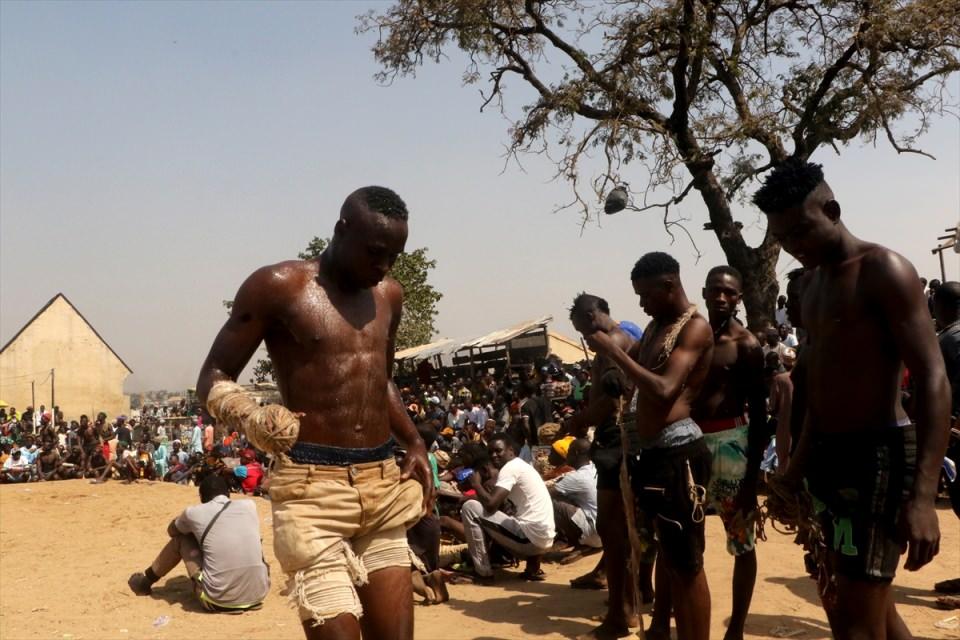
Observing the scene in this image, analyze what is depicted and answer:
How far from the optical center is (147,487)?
15.7m

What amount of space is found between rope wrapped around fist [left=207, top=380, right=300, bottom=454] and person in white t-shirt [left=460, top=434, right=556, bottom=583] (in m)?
4.27

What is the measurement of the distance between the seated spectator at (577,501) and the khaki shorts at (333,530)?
175 inches

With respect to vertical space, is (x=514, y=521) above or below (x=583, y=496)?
below

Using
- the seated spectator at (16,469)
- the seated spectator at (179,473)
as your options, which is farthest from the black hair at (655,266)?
the seated spectator at (16,469)

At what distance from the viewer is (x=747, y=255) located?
1478 cm

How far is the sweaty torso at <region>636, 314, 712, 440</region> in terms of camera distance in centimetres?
417

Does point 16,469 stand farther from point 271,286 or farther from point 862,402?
point 862,402

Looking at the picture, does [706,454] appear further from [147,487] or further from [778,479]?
[147,487]

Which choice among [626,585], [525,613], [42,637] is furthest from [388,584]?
[42,637]

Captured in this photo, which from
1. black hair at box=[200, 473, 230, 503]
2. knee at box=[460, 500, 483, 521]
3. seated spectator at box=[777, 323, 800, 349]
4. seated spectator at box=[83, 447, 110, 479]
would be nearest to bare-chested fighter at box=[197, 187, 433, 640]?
knee at box=[460, 500, 483, 521]

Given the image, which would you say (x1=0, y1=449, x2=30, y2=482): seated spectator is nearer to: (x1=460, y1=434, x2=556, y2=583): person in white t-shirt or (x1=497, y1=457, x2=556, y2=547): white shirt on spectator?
(x1=460, y1=434, x2=556, y2=583): person in white t-shirt

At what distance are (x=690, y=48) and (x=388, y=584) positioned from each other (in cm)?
1317

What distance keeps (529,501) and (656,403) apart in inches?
132

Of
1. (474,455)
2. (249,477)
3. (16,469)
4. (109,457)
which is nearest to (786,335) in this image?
(474,455)
